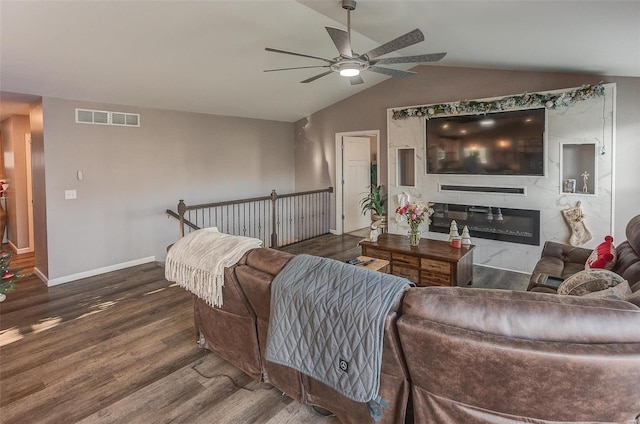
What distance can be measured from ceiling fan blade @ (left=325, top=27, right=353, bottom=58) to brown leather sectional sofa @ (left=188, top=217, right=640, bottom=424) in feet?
6.53

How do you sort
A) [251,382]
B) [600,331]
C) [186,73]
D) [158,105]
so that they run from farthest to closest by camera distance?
[158,105]
[186,73]
[251,382]
[600,331]

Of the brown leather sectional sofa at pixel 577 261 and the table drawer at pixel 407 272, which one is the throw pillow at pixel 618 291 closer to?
the brown leather sectional sofa at pixel 577 261

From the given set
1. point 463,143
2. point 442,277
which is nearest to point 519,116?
point 463,143

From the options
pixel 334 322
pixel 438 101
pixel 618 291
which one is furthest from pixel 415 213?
pixel 334 322

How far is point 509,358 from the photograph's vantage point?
4.46 ft

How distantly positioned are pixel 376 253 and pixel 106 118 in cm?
413

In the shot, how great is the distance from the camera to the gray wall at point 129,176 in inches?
182

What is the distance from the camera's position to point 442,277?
403 centimetres

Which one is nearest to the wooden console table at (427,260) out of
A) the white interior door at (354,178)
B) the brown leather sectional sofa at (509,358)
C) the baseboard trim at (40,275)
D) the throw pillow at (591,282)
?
the throw pillow at (591,282)

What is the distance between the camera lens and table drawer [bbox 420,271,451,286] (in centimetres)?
400

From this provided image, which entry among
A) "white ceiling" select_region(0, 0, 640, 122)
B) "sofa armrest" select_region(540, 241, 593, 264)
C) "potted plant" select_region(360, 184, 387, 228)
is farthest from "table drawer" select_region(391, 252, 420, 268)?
"white ceiling" select_region(0, 0, 640, 122)

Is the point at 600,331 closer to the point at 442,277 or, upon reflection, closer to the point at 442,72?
the point at 442,277

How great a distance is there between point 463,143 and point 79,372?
5.32 m

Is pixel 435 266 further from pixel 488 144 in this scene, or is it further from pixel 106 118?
pixel 106 118
